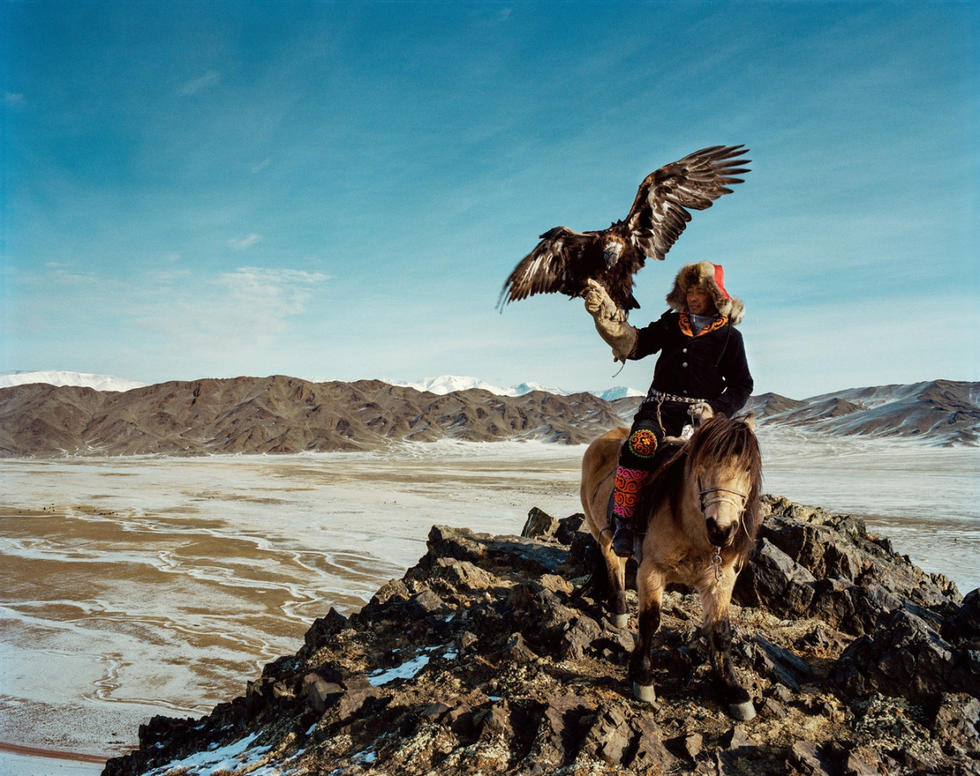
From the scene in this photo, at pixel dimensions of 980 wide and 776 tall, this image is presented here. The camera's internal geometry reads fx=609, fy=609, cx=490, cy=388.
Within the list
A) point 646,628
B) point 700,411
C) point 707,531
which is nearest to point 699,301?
point 700,411

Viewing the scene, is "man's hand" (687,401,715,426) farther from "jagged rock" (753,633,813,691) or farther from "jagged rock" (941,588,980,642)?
"jagged rock" (941,588,980,642)

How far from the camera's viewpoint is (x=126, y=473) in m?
41.0

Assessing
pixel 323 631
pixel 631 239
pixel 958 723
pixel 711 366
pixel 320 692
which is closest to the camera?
pixel 958 723

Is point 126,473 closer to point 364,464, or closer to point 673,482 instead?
point 364,464

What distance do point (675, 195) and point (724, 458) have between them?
222 cm

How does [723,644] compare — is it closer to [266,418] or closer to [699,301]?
[699,301]

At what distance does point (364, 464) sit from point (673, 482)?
49.4 metres

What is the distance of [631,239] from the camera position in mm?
4387

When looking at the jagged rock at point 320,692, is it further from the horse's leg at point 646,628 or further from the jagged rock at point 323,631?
the horse's leg at point 646,628

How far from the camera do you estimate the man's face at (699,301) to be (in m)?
3.85

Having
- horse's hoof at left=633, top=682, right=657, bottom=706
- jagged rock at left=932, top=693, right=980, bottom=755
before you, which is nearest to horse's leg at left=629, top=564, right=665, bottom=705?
horse's hoof at left=633, top=682, right=657, bottom=706

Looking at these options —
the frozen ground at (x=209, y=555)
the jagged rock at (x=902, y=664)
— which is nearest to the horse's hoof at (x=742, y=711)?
the jagged rock at (x=902, y=664)

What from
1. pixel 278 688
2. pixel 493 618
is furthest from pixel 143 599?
pixel 493 618

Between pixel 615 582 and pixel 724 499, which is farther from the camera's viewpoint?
pixel 615 582
